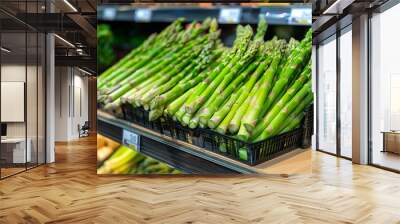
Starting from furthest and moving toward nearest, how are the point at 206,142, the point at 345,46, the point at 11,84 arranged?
the point at 345,46
the point at 11,84
the point at 206,142

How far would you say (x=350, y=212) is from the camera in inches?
163

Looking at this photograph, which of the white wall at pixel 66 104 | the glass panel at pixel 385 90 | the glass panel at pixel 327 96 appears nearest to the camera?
the glass panel at pixel 385 90

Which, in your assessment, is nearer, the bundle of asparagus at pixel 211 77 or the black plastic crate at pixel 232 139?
the black plastic crate at pixel 232 139

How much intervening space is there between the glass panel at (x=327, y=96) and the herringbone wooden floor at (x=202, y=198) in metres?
3.11

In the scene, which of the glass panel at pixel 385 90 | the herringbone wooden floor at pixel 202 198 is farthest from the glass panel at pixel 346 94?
the herringbone wooden floor at pixel 202 198

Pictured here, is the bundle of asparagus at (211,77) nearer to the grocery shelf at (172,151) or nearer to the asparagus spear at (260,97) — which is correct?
the asparagus spear at (260,97)

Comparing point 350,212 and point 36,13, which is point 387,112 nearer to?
point 350,212

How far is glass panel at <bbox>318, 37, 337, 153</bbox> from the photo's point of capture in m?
9.96

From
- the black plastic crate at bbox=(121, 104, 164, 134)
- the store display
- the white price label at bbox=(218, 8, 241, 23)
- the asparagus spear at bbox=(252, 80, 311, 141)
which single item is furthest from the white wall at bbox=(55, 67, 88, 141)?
the asparagus spear at bbox=(252, 80, 311, 141)

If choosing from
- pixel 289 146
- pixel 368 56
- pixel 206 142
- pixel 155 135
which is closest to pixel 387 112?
pixel 368 56

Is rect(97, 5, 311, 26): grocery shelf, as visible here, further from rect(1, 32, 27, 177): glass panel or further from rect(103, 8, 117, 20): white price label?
rect(1, 32, 27, 177): glass panel

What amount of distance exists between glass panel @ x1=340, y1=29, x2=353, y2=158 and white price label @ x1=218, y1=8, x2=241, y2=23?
3.70 metres

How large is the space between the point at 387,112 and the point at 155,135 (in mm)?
4136

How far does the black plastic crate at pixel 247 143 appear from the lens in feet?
19.4
